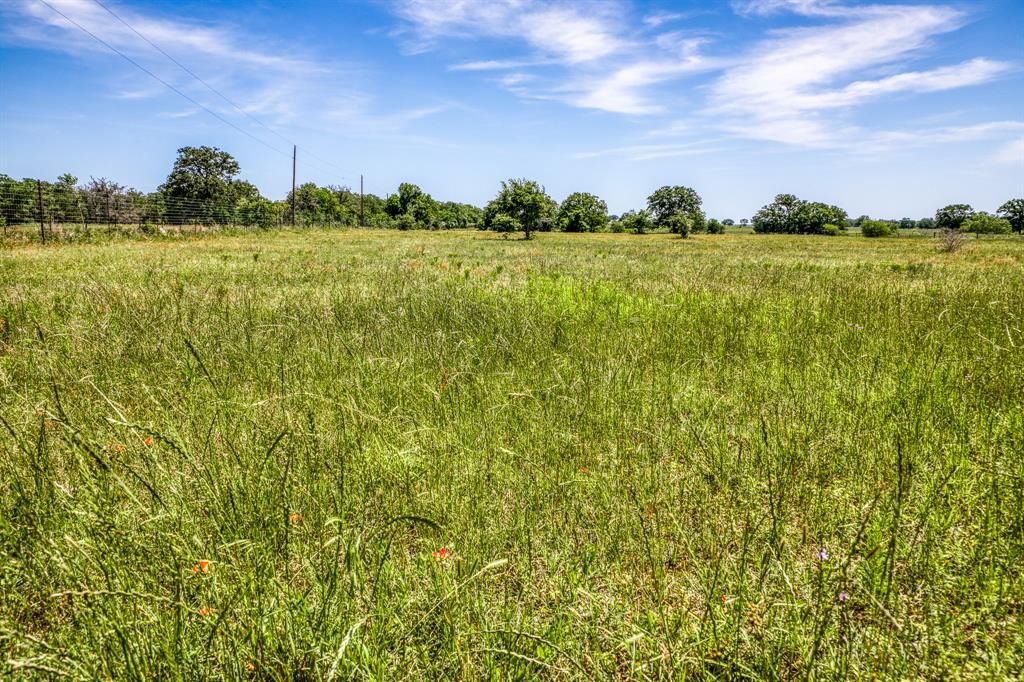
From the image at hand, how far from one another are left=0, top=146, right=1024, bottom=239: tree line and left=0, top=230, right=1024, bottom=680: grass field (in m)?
28.1

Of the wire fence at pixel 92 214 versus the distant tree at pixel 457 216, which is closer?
the wire fence at pixel 92 214

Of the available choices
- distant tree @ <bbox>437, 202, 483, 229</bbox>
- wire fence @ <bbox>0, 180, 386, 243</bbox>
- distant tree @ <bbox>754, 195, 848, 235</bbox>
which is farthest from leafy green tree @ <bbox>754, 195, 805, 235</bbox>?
wire fence @ <bbox>0, 180, 386, 243</bbox>

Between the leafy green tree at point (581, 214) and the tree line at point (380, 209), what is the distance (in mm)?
181

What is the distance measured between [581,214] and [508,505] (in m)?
79.5

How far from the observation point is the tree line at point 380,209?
34.8 meters

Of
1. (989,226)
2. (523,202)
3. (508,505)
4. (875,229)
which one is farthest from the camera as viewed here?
(989,226)

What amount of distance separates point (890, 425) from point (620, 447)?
1.99 m

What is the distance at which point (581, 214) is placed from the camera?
255 ft

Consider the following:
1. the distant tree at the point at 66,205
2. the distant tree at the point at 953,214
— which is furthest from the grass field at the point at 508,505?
the distant tree at the point at 953,214

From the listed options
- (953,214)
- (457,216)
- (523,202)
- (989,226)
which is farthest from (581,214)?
(953,214)

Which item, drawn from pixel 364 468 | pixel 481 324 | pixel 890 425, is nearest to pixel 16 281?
pixel 481 324

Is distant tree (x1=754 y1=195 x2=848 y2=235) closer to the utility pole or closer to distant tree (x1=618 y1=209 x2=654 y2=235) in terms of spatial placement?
distant tree (x1=618 y1=209 x2=654 y2=235)

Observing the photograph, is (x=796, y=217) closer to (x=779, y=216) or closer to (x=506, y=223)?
(x=779, y=216)

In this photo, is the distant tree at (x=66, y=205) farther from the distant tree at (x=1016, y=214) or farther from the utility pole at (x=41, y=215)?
the distant tree at (x=1016, y=214)
